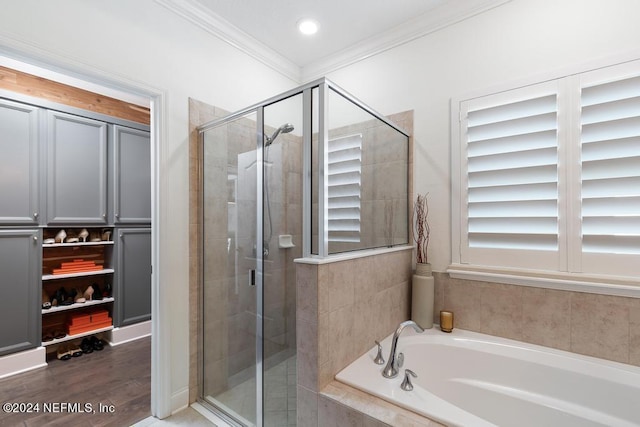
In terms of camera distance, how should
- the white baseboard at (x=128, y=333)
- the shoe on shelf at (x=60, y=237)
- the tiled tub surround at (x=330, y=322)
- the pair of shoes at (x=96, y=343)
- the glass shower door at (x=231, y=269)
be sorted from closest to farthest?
the tiled tub surround at (x=330, y=322) < the glass shower door at (x=231, y=269) < the shoe on shelf at (x=60, y=237) < the pair of shoes at (x=96, y=343) < the white baseboard at (x=128, y=333)

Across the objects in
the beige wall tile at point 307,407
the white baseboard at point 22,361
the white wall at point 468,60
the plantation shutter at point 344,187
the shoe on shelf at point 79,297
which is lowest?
the white baseboard at point 22,361

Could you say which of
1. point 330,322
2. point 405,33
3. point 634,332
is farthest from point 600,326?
point 405,33

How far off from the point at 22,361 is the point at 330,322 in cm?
284

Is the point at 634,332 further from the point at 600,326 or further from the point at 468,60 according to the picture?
the point at 468,60

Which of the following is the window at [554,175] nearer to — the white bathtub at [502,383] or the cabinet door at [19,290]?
the white bathtub at [502,383]

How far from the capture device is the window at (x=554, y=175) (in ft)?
4.99

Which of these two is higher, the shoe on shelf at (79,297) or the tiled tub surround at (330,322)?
the tiled tub surround at (330,322)

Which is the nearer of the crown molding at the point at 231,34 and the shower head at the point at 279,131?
the shower head at the point at 279,131

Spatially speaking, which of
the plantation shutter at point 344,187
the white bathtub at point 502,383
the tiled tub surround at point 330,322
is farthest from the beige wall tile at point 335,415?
the plantation shutter at point 344,187

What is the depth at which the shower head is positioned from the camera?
1680mm

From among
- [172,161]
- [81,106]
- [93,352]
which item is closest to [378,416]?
[172,161]

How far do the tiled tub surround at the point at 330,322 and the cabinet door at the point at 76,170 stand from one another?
8.76ft

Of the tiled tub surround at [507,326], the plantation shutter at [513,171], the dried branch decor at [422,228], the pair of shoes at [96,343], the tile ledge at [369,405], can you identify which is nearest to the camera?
Result: the tile ledge at [369,405]

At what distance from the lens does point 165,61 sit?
1.89 meters
